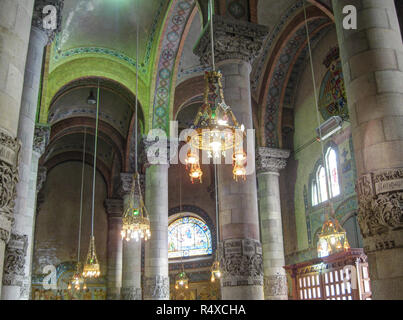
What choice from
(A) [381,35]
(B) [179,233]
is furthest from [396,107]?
(B) [179,233]

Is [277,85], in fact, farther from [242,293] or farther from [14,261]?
[14,261]

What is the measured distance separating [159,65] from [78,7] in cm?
282

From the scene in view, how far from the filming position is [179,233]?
72.9ft

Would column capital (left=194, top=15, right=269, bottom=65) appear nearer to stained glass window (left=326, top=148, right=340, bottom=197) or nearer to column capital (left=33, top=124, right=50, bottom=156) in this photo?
column capital (left=33, top=124, right=50, bottom=156)

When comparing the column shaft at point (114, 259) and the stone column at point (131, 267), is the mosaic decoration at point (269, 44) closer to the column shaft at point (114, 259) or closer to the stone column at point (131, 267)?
the stone column at point (131, 267)

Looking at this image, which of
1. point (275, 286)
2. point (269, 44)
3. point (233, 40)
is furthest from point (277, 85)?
point (233, 40)

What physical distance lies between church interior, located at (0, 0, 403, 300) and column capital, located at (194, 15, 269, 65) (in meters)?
0.03

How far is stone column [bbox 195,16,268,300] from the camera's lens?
6559 millimetres

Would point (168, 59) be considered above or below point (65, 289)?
above

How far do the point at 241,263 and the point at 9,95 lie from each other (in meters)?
4.32

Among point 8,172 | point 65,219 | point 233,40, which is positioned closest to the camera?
point 8,172

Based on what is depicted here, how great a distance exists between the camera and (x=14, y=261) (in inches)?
246

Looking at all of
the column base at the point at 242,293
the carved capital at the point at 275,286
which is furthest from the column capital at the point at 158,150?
the column base at the point at 242,293
